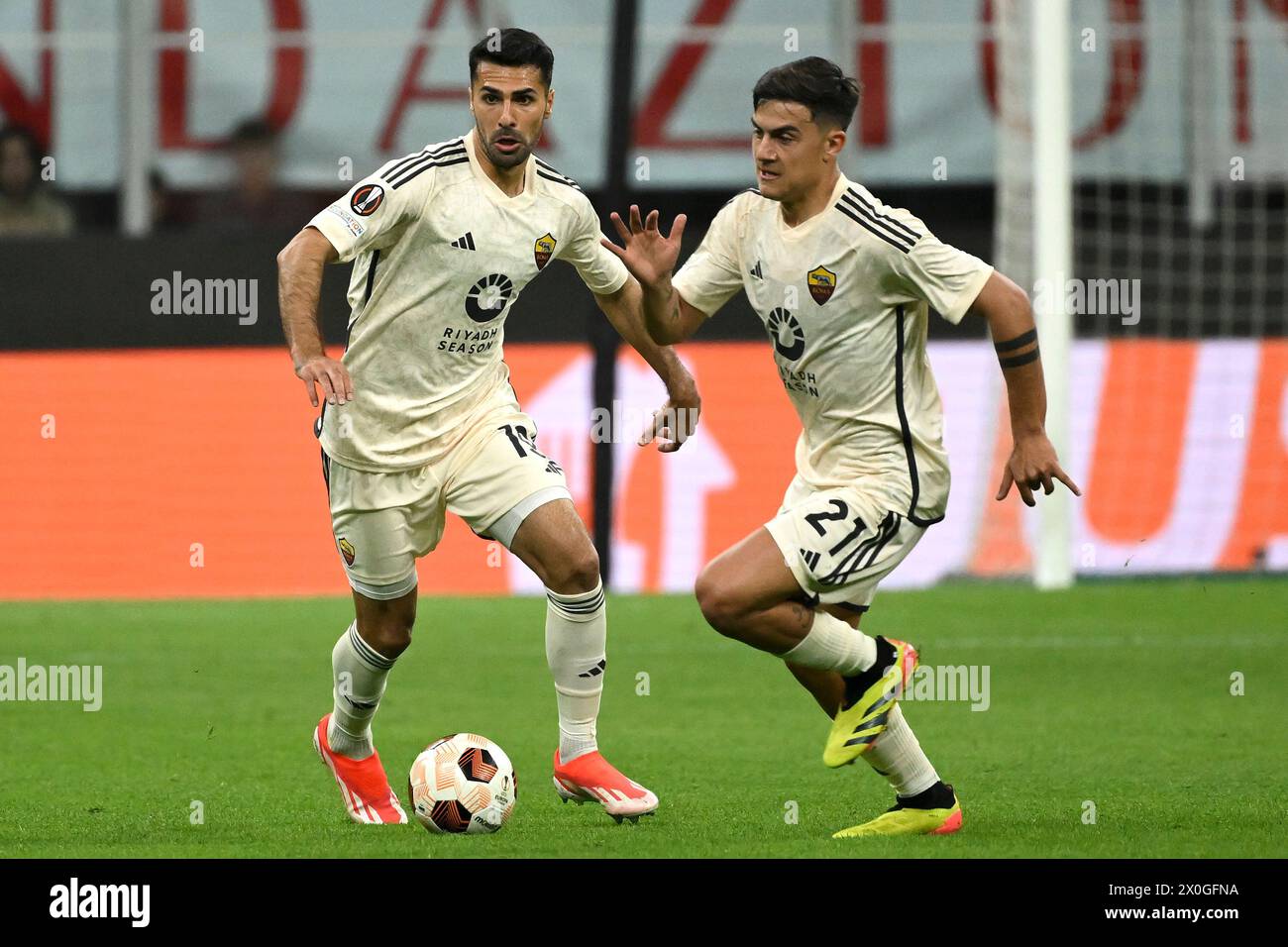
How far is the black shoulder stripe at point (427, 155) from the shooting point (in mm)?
6246

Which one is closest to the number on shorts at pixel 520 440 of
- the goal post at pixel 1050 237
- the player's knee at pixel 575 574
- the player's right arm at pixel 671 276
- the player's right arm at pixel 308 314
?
the player's knee at pixel 575 574

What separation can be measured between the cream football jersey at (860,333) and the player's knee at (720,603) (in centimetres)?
50

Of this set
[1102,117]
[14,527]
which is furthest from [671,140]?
[14,527]

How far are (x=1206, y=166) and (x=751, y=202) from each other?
10.2 m

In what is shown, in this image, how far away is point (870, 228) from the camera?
5926 mm

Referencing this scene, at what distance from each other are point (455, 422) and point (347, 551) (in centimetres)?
51

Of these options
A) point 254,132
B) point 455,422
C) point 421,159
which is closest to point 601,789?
point 455,422

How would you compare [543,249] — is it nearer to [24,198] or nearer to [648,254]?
[648,254]

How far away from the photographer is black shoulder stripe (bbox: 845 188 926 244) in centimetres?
590

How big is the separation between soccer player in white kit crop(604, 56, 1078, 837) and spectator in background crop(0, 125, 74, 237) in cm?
964

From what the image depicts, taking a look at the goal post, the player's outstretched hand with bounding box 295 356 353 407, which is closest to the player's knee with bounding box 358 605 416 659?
the player's outstretched hand with bounding box 295 356 353 407

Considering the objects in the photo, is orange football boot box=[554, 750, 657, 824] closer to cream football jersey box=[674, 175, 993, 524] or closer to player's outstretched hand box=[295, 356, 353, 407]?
cream football jersey box=[674, 175, 993, 524]

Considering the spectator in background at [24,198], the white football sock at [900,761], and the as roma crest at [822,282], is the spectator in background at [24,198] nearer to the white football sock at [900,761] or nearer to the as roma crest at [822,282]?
the as roma crest at [822,282]

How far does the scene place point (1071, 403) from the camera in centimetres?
1328
